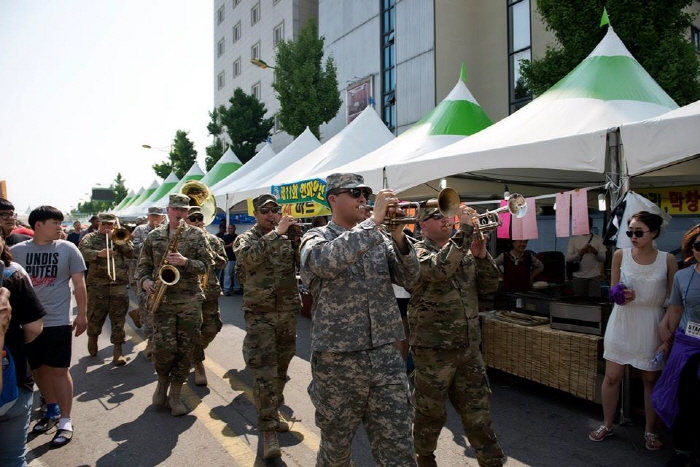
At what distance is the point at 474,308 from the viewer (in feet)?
10.9

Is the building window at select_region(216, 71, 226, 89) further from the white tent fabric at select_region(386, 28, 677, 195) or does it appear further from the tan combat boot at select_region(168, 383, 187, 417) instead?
the tan combat boot at select_region(168, 383, 187, 417)

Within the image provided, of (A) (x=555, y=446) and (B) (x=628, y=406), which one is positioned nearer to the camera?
(A) (x=555, y=446)

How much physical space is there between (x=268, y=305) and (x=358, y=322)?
5.35 ft

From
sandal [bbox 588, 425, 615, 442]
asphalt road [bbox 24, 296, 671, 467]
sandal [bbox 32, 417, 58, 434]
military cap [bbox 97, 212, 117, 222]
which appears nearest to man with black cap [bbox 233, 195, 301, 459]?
asphalt road [bbox 24, 296, 671, 467]

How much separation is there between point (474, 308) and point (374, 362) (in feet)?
3.54

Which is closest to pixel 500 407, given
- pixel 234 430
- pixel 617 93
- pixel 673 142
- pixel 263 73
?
pixel 234 430

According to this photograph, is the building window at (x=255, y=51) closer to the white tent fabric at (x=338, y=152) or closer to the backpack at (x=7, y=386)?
the white tent fabric at (x=338, y=152)

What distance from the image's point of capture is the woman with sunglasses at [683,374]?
11.1 ft

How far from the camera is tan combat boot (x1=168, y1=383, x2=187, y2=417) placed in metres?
4.57

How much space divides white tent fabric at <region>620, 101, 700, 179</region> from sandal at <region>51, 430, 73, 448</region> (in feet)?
18.2

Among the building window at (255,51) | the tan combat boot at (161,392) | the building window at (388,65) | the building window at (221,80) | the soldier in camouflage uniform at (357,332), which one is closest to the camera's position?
the soldier in camouflage uniform at (357,332)

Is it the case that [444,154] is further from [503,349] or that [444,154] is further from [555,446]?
[555,446]

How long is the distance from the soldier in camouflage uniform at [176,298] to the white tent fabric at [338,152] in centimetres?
525

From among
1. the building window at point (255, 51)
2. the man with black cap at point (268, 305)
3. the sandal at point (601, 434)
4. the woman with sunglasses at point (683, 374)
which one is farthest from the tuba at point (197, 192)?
the building window at point (255, 51)
